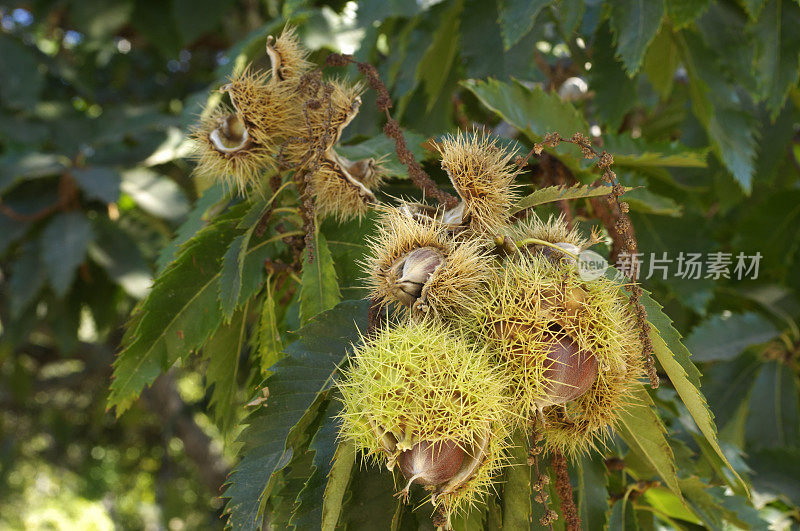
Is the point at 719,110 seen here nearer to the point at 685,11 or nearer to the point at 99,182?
the point at 685,11

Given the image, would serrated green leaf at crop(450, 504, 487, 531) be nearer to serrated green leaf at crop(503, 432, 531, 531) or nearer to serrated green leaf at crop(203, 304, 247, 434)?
serrated green leaf at crop(503, 432, 531, 531)

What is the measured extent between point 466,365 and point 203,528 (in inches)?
209

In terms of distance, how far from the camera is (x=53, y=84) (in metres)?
2.80

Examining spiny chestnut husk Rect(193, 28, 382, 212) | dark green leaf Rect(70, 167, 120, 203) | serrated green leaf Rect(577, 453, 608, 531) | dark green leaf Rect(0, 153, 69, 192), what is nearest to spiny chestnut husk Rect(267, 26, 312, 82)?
spiny chestnut husk Rect(193, 28, 382, 212)

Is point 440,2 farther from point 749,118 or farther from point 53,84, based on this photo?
point 53,84

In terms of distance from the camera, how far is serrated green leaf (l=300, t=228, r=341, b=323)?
0.84 m

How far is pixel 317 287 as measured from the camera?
846 millimetres

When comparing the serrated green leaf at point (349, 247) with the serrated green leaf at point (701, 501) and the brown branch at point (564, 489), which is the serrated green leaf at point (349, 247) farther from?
the serrated green leaf at point (701, 501)

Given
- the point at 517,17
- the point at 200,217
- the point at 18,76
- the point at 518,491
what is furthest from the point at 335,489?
the point at 18,76

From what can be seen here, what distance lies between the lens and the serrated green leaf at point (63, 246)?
1918 millimetres

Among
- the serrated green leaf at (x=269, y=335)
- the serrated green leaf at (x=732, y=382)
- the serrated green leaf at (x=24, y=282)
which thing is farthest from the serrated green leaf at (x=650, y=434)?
the serrated green leaf at (x=24, y=282)

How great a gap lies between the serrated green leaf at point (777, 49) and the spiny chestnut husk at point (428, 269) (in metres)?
0.97

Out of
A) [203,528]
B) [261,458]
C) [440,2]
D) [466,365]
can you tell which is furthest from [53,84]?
[203,528]

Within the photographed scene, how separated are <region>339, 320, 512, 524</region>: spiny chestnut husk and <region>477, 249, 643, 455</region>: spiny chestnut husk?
0.10ft
